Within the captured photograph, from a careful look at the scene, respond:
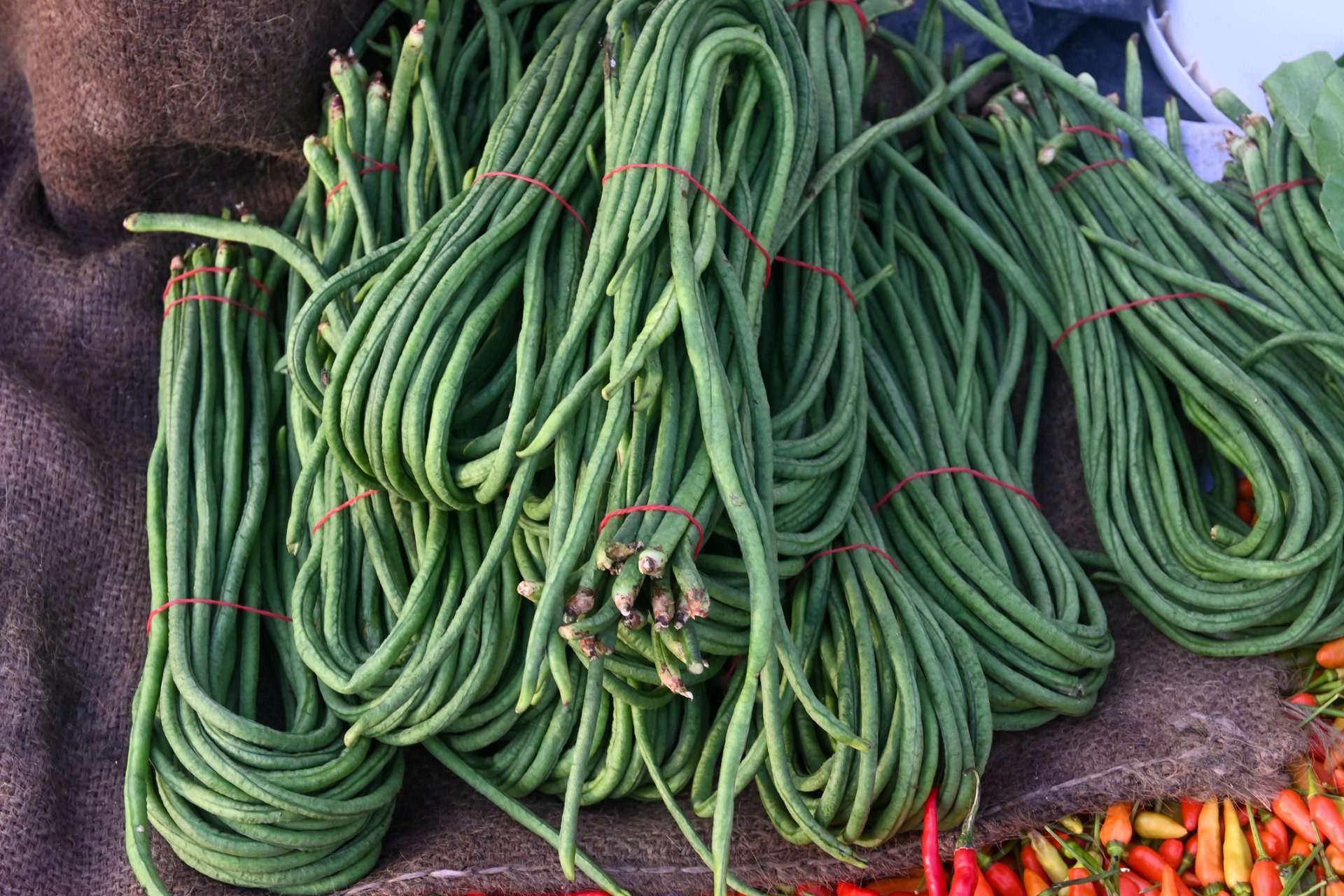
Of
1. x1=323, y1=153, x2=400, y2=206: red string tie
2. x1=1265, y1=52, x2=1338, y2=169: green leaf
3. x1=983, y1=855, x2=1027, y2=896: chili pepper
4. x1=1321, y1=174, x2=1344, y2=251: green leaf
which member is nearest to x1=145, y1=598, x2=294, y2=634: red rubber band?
x1=323, y1=153, x2=400, y2=206: red string tie

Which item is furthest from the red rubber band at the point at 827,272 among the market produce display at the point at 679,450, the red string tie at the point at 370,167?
the red string tie at the point at 370,167

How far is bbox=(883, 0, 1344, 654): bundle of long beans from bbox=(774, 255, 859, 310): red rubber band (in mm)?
361

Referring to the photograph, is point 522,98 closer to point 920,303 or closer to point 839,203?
point 839,203

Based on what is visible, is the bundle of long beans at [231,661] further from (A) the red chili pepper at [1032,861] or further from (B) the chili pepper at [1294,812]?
(B) the chili pepper at [1294,812]

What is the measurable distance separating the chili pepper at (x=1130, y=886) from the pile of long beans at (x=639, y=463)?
22 centimetres

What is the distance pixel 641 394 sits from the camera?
1.31m

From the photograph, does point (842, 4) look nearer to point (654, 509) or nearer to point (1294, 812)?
point (654, 509)

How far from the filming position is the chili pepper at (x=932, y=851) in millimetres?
1415

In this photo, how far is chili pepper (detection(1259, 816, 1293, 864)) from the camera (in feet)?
4.99

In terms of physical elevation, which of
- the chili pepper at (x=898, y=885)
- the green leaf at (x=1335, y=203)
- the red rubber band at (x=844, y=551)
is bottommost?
the chili pepper at (x=898, y=885)

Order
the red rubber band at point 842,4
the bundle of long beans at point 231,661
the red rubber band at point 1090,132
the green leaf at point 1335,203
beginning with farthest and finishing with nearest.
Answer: the red rubber band at point 1090,132, the red rubber band at point 842,4, the green leaf at point 1335,203, the bundle of long beans at point 231,661

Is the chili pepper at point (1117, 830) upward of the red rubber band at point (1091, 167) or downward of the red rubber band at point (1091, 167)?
downward

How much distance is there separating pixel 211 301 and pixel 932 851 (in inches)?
50.1

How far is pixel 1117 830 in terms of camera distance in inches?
60.9
